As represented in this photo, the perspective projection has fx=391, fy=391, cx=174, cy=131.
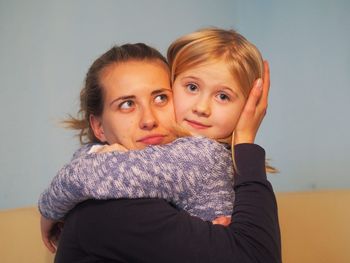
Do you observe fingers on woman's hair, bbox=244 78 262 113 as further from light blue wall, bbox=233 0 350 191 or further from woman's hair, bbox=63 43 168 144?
light blue wall, bbox=233 0 350 191

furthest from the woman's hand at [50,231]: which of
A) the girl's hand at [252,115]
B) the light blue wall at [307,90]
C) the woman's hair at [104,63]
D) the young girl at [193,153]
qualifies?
the light blue wall at [307,90]

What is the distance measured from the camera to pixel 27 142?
4.91ft

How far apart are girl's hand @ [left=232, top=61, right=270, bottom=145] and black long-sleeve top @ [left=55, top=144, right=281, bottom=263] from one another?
11 centimetres

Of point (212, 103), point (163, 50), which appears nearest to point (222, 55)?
point (212, 103)

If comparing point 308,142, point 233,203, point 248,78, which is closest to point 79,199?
point 233,203

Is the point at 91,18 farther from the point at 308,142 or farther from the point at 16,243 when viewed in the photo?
the point at 308,142

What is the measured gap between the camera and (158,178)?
0.69 metres

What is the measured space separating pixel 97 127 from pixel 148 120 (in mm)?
180

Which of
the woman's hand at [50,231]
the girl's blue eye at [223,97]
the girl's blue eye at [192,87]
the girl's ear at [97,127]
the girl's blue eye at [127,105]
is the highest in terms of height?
the girl's blue eye at [192,87]

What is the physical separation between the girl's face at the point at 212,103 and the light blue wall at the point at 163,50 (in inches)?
32.2

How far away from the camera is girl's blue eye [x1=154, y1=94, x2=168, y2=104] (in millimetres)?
864

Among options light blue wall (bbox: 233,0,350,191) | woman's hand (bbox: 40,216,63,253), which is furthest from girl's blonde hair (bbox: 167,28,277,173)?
light blue wall (bbox: 233,0,350,191)

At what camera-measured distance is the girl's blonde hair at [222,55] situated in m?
0.85

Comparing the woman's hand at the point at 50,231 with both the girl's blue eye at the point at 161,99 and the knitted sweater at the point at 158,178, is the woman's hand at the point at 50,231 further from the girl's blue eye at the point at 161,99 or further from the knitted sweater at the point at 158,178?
the girl's blue eye at the point at 161,99
